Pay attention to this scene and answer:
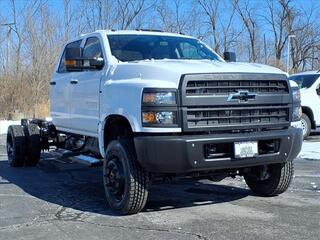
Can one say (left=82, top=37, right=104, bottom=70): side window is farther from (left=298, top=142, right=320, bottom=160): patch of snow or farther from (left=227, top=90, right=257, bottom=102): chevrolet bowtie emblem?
(left=298, top=142, right=320, bottom=160): patch of snow

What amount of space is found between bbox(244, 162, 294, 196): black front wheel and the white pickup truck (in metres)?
0.01

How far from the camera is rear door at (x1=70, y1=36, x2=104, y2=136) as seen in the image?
7.09 m

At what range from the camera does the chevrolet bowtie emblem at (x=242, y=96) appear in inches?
230

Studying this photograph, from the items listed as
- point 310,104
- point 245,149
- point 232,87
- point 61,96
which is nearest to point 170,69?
point 232,87

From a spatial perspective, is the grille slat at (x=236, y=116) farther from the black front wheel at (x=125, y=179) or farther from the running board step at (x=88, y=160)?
the running board step at (x=88, y=160)

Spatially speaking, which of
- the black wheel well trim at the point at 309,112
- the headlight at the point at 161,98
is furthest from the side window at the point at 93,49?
the black wheel well trim at the point at 309,112

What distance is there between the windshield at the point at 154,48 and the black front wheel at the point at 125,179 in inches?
A: 55.0

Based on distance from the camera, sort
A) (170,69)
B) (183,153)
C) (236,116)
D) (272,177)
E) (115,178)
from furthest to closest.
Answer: (272,177) → (115,178) → (236,116) → (170,69) → (183,153)

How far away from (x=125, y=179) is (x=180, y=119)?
3.29 ft

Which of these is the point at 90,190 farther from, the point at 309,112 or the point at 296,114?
the point at 309,112

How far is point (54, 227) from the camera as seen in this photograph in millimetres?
5746

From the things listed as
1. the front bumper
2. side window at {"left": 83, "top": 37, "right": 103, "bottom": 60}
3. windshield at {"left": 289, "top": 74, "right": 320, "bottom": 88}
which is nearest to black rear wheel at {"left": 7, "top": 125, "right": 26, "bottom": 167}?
side window at {"left": 83, "top": 37, "right": 103, "bottom": 60}

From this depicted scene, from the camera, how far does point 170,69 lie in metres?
5.77

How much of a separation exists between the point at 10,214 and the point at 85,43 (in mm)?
2885
